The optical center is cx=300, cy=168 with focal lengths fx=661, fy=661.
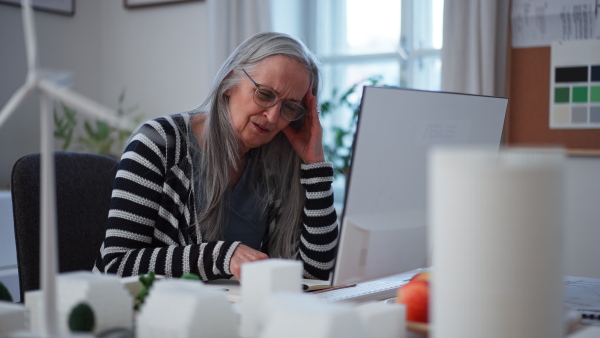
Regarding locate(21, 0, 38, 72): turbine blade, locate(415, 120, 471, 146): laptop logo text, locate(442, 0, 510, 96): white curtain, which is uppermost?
locate(442, 0, 510, 96): white curtain

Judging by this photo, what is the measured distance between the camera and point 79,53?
386cm

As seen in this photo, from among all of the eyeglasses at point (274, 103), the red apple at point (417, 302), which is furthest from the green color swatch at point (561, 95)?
the red apple at point (417, 302)

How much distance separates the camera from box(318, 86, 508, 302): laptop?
97 cm

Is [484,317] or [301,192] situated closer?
[484,317]

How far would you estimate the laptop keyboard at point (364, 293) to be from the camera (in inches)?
46.0

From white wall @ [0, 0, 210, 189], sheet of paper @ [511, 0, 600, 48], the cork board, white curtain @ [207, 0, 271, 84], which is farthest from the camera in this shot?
white wall @ [0, 0, 210, 189]

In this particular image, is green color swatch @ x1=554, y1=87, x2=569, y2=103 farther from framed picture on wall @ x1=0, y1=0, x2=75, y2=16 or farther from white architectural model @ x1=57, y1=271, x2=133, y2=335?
framed picture on wall @ x1=0, y1=0, x2=75, y2=16

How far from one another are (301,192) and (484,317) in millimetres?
1148

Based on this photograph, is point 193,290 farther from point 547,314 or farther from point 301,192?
point 301,192

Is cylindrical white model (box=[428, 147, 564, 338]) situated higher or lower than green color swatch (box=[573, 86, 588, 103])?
lower

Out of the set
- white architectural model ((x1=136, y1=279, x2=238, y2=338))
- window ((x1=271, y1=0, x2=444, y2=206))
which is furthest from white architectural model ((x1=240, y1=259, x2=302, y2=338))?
window ((x1=271, y1=0, x2=444, y2=206))

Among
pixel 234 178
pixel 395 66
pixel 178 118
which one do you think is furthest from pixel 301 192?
pixel 395 66

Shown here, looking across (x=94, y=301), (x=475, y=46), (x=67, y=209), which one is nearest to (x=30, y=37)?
(x=94, y=301)

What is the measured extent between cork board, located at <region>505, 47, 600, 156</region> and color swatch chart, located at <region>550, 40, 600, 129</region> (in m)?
0.03
